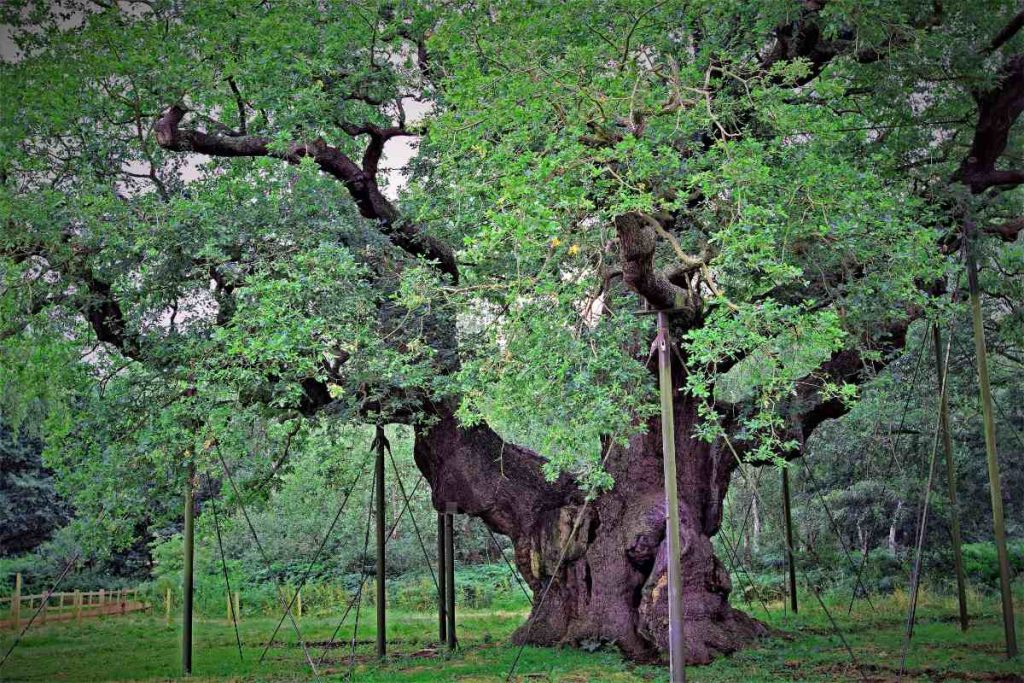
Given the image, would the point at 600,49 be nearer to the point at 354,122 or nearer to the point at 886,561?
the point at 354,122

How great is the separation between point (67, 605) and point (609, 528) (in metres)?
12.0

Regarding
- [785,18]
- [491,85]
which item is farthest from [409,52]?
[785,18]

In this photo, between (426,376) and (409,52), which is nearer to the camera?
(426,376)

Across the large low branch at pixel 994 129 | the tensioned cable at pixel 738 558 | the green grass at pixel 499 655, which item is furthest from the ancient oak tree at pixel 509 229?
the tensioned cable at pixel 738 558

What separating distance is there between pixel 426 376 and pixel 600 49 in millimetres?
3271

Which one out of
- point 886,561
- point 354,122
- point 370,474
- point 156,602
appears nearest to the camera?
point 354,122

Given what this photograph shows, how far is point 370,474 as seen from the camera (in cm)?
2367

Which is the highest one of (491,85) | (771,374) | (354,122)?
(354,122)

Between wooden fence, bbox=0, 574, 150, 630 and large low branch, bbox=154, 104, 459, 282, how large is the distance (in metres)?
8.92

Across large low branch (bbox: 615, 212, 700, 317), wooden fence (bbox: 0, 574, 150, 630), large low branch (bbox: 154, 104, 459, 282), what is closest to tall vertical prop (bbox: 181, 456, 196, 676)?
large low branch (bbox: 154, 104, 459, 282)

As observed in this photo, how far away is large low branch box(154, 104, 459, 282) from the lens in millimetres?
9203

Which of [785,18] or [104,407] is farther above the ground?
[785,18]

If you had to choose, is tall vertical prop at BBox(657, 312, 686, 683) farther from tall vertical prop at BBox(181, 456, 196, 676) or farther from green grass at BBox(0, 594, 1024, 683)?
tall vertical prop at BBox(181, 456, 196, 676)

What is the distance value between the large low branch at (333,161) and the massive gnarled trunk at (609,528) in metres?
1.78
